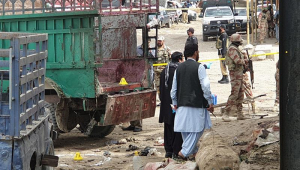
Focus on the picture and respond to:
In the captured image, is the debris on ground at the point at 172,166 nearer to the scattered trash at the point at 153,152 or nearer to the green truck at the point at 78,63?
the scattered trash at the point at 153,152

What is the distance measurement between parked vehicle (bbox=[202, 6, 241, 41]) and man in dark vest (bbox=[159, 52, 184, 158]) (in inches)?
928

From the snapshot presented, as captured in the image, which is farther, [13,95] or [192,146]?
[192,146]

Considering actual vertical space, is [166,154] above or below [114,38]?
below

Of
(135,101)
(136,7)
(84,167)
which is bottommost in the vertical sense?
(84,167)

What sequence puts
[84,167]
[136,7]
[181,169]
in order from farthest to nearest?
1. [136,7]
2. [84,167]
3. [181,169]

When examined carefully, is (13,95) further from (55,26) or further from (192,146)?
(55,26)

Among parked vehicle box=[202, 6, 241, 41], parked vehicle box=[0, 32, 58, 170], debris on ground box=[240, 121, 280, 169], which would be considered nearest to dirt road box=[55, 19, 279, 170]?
debris on ground box=[240, 121, 280, 169]

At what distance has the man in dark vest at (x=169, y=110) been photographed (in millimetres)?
9573

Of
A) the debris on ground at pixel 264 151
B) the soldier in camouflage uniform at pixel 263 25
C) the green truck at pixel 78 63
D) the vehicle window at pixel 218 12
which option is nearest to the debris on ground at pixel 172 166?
the debris on ground at pixel 264 151

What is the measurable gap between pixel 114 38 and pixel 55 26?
1.98 meters

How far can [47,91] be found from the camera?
11062mm

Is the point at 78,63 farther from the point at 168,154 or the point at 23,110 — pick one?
the point at 23,110

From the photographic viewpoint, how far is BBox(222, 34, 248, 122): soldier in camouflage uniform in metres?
12.8

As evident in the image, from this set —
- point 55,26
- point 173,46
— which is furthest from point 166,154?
point 173,46
